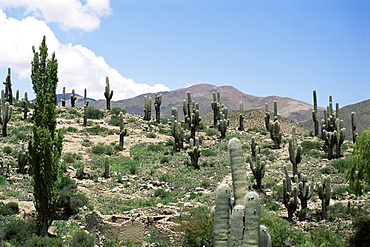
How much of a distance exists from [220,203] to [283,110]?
462 ft

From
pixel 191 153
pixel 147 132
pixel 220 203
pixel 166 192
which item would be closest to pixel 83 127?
pixel 147 132

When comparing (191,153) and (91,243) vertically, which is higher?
(191,153)

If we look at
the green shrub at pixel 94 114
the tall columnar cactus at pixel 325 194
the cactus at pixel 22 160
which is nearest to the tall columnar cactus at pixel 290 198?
the tall columnar cactus at pixel 325 194

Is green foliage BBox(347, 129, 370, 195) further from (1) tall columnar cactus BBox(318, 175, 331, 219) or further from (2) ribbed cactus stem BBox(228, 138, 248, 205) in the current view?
(2) ribbed cactus stem BBox(228, 138, 248, 205)

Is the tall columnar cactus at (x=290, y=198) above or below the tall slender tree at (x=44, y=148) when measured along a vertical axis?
below

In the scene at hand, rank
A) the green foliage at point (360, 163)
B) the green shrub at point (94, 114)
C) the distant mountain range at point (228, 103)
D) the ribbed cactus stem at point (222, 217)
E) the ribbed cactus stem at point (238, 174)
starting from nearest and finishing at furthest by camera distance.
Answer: the ribbed cactus stem at point (222, 217) < the ribbed cactus stem at point (238, 174) < the green foliage at point (360, 163) < the green shrub at point (94, 114) < the distant mountain range at point (228, 103)

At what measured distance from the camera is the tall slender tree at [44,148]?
13.8m

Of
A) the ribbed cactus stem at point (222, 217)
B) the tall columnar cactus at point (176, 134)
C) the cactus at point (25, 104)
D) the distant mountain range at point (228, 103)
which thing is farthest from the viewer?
the distant mountain range at point (228, 103)

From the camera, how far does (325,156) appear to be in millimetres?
29000

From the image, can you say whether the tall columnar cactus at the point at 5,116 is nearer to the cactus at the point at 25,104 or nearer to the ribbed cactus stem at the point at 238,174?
the cactus at the point at 25,104

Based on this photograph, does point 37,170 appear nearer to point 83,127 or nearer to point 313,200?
point 313,200

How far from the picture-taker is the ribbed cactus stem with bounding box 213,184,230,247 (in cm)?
898

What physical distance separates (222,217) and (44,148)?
7.62m

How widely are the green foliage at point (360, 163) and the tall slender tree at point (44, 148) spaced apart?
12.2 meters
